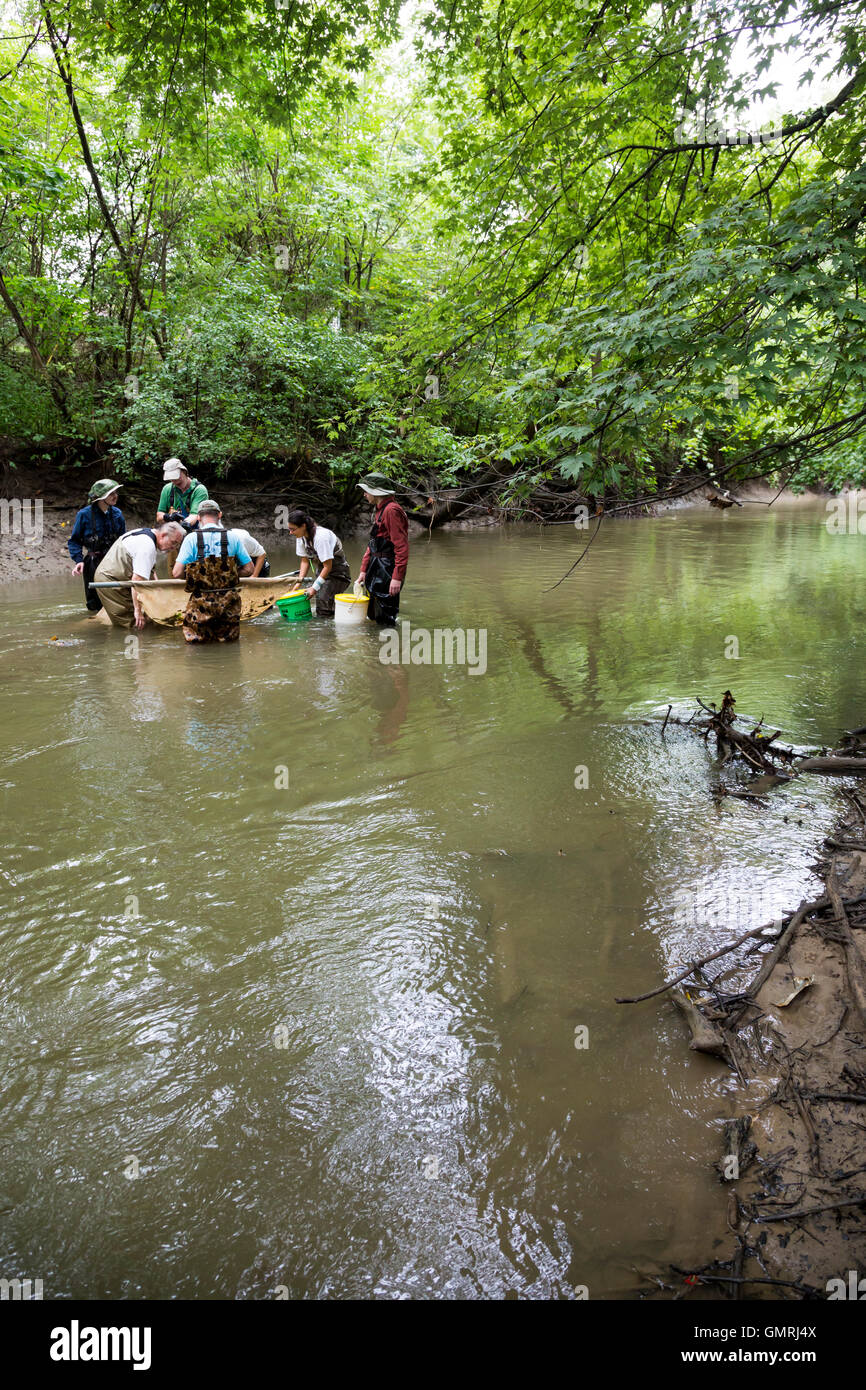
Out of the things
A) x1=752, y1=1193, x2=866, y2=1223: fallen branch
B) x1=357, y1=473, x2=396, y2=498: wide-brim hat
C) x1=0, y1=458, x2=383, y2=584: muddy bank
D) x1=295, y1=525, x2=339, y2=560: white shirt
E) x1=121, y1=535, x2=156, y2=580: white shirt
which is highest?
x1=0, y1=458, x2=383, y2=584: muddy bank

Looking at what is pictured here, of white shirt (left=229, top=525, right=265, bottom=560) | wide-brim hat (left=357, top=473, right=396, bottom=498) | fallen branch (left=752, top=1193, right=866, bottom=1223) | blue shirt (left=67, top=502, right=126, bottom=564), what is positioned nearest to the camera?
fallen branch (left=752, top=1193, right=866, bottom=1223)

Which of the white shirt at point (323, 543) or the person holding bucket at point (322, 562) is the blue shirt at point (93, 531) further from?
the white shirt at point (323, 543)

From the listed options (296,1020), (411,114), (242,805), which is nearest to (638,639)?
(242,805)

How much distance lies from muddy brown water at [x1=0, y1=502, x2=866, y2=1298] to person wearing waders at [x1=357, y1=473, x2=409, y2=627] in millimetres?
2346

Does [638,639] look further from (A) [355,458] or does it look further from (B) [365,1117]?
(A) [355,458]

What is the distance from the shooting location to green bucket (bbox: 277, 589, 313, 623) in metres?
10.1

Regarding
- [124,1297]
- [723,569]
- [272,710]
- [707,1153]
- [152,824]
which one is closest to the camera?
[124,1297]

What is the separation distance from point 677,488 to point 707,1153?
369 cm

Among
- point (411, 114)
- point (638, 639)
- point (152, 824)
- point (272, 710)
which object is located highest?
point (411, 114)

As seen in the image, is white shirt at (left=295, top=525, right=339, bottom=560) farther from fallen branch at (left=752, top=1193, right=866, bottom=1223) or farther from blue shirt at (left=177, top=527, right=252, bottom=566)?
fallen branch at (left=752, top=1193, right=866, bottom=1223)

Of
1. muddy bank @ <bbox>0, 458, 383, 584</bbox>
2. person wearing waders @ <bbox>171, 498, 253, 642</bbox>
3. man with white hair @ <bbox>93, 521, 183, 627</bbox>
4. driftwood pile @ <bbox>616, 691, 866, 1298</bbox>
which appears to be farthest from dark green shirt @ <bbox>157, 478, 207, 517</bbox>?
driftwood pile @ <bbox>616, 691, 866, 1298</bbox>

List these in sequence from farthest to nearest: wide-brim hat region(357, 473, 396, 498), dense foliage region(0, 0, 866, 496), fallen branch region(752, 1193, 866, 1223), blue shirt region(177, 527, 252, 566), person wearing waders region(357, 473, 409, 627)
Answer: person wearing waders region(357, 473, 409, 627)
wide-brim hat region(357, 473, 396, 498)
blue shirt region(177, 527, 252, 566)
dense foliage region(0, 0, 866, 496)
fallen branch region(752, 1193, 866, 1223)

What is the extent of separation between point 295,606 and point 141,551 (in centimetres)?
217

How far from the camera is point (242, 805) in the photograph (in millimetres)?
4926
